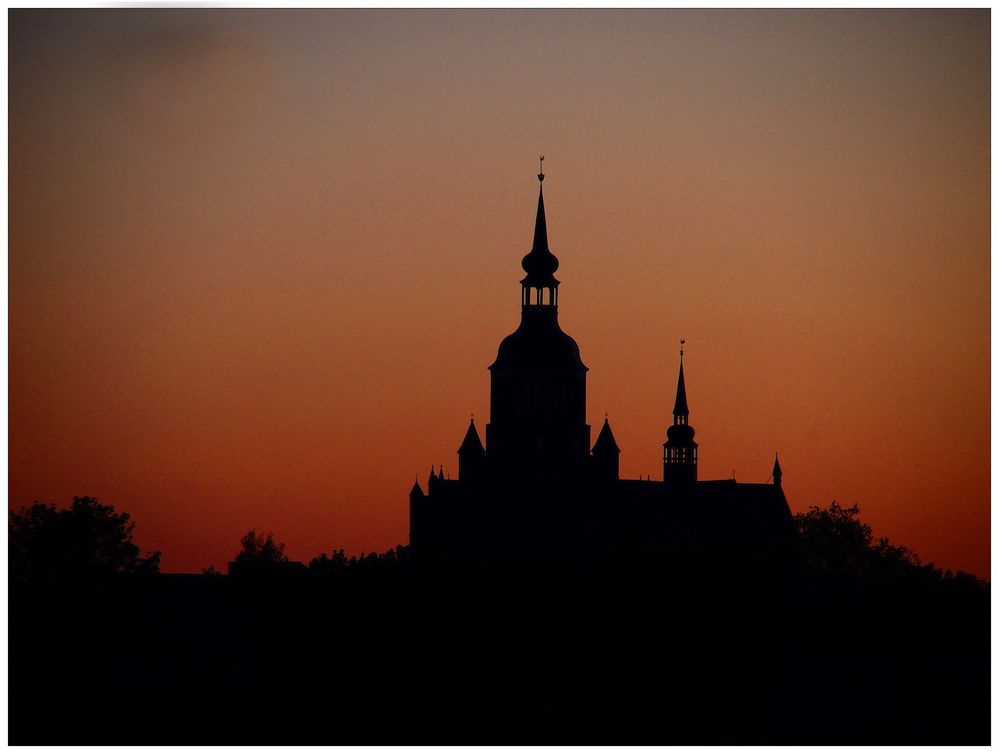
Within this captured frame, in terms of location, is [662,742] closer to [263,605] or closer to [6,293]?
[263,605]

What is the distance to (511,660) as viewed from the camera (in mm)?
70875

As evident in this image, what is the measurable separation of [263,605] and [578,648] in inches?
553

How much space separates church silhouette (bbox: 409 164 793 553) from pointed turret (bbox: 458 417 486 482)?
64 millimetres

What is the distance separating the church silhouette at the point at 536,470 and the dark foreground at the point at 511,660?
43.5 metres

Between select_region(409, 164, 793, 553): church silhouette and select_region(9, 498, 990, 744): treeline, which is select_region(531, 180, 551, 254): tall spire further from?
select_region(9, 498, 990, 744): treeline

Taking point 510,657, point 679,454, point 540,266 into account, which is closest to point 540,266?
point 540,266

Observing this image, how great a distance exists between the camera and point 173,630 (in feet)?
258

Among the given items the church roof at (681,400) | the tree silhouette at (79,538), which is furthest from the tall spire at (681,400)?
the tree silhouette at (79,538)

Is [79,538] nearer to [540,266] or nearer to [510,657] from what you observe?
[540,266]

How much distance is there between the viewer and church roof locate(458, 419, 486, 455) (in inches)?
5128

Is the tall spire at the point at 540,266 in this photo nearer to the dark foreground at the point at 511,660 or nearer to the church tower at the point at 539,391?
the church tower at the point at 539,391

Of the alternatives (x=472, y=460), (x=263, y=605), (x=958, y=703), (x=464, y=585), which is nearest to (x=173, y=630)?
(x=263, y=605)

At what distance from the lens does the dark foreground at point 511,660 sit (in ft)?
214

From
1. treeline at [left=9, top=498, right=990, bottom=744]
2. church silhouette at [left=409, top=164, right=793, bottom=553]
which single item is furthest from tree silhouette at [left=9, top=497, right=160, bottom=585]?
treeline at [left=9, top=498, right=990, bottom=744]
